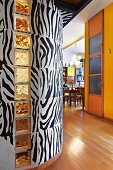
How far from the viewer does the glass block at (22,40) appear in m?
2.00

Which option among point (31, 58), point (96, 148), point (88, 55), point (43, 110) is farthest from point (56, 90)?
point (88, 55)

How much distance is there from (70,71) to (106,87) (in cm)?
607

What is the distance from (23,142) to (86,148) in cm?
119

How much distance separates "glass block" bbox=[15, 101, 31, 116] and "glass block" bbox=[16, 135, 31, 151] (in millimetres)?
249

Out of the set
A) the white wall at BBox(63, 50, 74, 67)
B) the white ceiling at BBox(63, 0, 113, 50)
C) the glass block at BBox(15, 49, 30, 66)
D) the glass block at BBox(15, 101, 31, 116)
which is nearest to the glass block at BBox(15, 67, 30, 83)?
the glass block at BBox(15, 49, 30, 66)

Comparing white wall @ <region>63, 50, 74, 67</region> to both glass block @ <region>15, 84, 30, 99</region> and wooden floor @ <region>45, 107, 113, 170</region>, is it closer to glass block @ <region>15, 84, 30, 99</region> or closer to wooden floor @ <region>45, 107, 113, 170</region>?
wooden floor @ <region>45, 107, 113, 170</region>

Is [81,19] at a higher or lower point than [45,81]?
higher

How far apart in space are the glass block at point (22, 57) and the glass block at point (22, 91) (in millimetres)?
243

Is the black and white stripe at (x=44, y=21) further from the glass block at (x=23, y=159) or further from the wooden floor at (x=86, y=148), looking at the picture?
the wooden floor at (x=86, y=148)

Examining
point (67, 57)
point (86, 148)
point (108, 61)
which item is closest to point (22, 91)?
point (86, 148)

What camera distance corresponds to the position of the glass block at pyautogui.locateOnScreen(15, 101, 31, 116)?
2.00m

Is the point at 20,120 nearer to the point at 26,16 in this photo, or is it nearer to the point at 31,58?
the point at 31,58

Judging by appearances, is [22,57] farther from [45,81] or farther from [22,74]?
[45,81]

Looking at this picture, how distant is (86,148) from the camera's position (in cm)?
284
